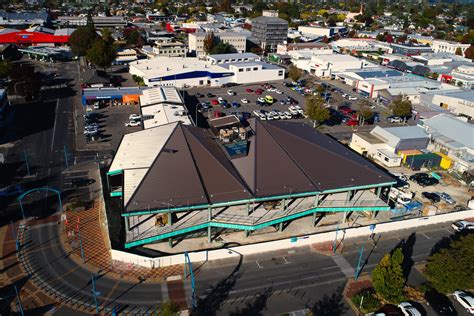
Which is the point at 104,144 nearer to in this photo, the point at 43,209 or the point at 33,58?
the point at 43,209

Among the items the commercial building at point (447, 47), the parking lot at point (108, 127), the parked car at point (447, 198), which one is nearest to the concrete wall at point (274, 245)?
the parked car at point (447, 198)

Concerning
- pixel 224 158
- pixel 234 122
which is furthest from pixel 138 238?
pixel 234 122

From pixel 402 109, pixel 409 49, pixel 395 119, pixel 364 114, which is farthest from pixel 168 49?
pixel 409 49

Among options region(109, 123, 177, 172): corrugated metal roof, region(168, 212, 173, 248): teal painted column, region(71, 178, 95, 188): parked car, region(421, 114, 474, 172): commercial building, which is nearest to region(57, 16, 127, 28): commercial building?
region(109, 123, 177, 172): corrugated metal roof

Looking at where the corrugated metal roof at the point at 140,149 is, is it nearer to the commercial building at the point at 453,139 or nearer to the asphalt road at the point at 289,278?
the asphalt road at the point at 289,278

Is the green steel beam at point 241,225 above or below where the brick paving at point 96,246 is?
above

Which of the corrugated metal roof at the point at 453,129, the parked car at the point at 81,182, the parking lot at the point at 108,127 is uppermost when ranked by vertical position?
the corrugated metal roof at the point at 453,129
